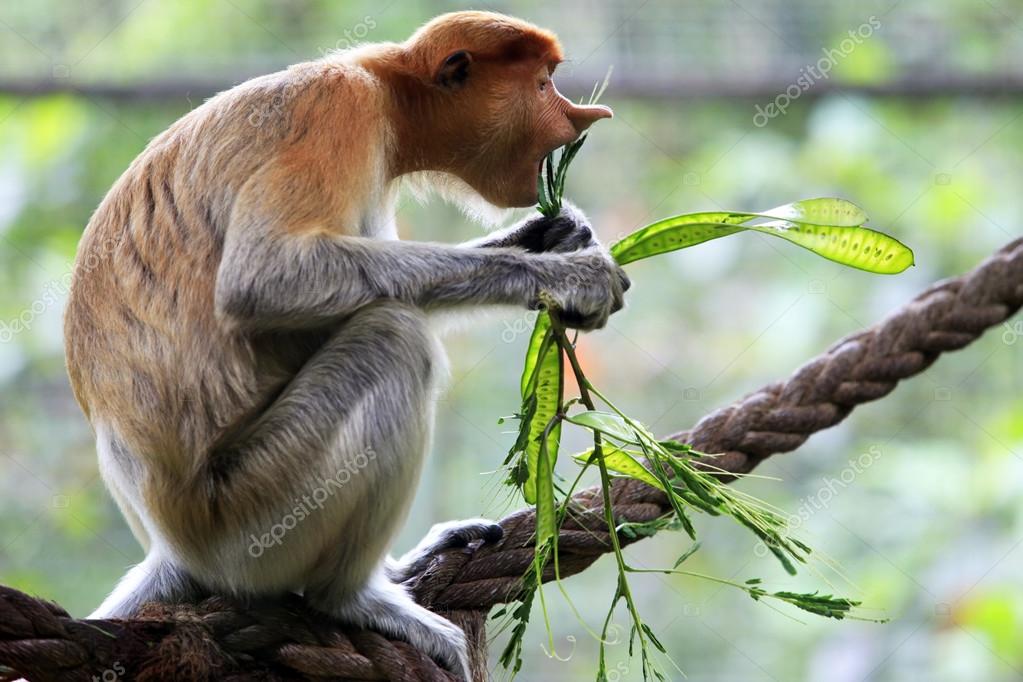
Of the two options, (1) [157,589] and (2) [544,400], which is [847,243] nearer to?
(2) [544,400]

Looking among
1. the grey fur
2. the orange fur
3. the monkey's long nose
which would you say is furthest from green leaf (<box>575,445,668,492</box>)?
the monkey's long nose

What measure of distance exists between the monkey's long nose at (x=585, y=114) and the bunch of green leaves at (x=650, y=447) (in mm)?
444

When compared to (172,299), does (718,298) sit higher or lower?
higher

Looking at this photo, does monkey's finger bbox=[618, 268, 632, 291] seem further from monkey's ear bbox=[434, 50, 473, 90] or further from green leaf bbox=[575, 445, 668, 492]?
monkey's ear bbox=[434, 50, 473, 90]

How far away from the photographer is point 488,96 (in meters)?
3.39

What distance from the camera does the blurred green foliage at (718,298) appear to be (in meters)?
6.48

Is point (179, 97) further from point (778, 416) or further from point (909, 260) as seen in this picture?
point (909, 260)

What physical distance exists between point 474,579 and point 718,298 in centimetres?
515

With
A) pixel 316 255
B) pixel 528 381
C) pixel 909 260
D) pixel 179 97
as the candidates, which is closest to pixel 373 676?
pixel 528 381

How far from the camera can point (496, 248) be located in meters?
3.25

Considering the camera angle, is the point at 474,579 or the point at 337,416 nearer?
the point at 337,416

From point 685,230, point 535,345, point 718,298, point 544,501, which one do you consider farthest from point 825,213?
point 718,298

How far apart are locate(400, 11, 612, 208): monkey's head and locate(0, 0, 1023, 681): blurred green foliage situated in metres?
2.90

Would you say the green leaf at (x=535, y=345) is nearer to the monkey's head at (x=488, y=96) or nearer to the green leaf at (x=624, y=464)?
the green leaf at (x=624, y=464)
